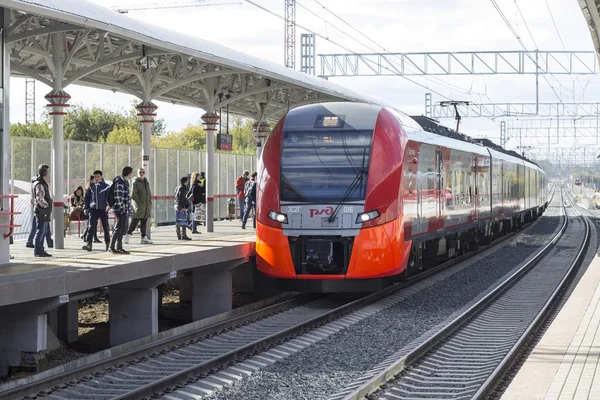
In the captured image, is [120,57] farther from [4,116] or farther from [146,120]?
[146,120]

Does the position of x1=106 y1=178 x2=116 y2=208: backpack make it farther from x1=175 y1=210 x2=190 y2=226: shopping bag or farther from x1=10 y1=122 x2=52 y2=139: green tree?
x1=10 y1=122 x2=52 y2=139: green tree

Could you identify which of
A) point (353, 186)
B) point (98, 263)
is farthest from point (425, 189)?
point (98, 263)

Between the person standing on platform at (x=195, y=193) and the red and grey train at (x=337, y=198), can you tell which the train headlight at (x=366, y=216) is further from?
the person standing on platform at (x=195, y=193)

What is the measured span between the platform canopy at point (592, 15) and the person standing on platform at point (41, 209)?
342 inches

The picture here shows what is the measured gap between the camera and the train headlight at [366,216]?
14892 millimetres

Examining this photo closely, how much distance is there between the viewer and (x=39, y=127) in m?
57.5

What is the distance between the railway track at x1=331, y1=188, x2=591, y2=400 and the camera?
31.0 ft

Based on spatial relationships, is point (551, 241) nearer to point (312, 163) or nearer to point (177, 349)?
point (312, 163)

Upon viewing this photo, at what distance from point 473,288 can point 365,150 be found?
4.78 meters

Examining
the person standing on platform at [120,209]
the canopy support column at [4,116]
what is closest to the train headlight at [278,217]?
the person standing on platform at [120,209]

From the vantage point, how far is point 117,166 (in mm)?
24047

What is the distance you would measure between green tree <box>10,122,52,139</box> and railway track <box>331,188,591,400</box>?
127 ft

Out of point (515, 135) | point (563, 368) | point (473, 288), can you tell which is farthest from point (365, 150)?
point (515, 135)

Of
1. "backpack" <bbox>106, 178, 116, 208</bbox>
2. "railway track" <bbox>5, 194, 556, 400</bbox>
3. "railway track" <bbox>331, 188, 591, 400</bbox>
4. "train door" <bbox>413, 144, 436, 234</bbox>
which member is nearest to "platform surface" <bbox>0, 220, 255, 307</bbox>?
"backpack" <bbox>106, 178, 116, 208</bbox>
